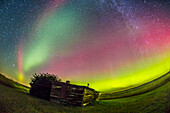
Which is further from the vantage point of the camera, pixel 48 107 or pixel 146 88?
pixel 146 88

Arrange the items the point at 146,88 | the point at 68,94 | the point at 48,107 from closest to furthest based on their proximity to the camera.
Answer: the point at 48,107 → the point at 68,94 → the point at 146,88

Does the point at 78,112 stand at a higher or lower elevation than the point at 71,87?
lower

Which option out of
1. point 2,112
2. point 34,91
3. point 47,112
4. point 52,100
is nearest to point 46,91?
point 52,100

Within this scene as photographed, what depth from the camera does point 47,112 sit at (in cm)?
833

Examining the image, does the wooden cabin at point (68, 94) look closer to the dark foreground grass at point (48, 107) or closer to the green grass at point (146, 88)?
the dark foreground grass at point (48, 107)

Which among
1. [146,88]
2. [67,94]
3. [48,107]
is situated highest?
[146,88]

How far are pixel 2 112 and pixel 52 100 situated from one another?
23.6 ft

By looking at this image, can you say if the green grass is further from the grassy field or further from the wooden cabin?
the wooden cabin

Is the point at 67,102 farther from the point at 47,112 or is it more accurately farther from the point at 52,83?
the point at 47,112

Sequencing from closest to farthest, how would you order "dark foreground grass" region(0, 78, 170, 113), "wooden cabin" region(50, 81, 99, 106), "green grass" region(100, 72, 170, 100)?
1. "dark foreground grass" region(0, 78, 170, 113)
2. "wooden cabin" region(50, 81, 99, 106)
3. "green grass" region(100, 72, 170, 100)

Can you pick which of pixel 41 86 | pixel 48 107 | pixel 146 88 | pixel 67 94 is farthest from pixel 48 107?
pixel 146 88

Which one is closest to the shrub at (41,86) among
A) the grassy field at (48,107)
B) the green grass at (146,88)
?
the grassy field at (48,107)

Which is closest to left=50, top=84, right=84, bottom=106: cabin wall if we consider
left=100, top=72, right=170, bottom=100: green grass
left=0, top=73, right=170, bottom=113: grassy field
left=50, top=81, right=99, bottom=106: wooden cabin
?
left=50, top=81, right=99, bottom=106: wooden cabin

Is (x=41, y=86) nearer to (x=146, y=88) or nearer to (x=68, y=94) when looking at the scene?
(x=68, y=94)
